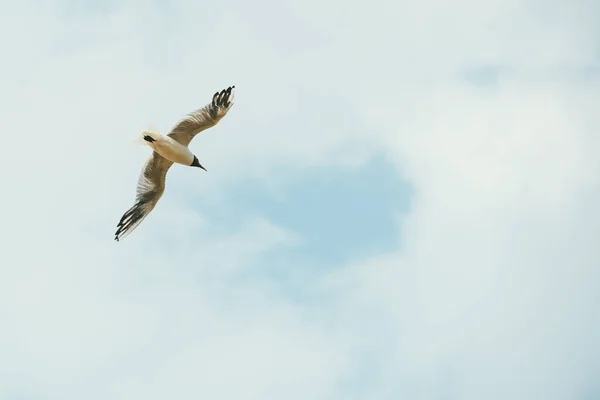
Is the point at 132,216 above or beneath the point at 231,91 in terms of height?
beneath

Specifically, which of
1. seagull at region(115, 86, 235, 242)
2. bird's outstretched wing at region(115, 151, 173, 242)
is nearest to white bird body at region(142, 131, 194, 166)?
seagull at region(115, 86, 235, 242)

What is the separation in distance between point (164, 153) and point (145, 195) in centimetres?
205

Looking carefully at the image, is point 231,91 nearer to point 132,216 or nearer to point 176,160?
point 176,160

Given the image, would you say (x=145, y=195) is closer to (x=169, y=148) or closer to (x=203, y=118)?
(x=169, y=148)

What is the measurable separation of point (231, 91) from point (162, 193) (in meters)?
4.02

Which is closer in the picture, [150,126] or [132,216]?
[150,126]

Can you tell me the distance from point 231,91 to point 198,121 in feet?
4.27

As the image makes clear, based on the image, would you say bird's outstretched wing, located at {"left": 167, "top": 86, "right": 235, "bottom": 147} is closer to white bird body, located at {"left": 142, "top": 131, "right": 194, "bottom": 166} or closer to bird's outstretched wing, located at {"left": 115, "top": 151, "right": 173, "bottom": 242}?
white bird body, located at {"left": 142, "top": 131, "right": 194, "bottom": 166}

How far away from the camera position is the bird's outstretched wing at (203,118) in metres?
32.8

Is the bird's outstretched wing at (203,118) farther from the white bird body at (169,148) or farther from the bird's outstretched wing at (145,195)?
the bird's outstretched wing at (145,195)

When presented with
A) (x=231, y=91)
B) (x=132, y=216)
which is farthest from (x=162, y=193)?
(x=231, y=91)

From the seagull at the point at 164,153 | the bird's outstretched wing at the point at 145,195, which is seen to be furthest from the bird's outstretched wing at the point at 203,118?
the bird's outstretched wing at the point at 145,195

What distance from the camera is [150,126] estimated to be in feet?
107

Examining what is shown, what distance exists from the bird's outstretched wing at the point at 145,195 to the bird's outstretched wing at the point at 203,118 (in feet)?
3.82
